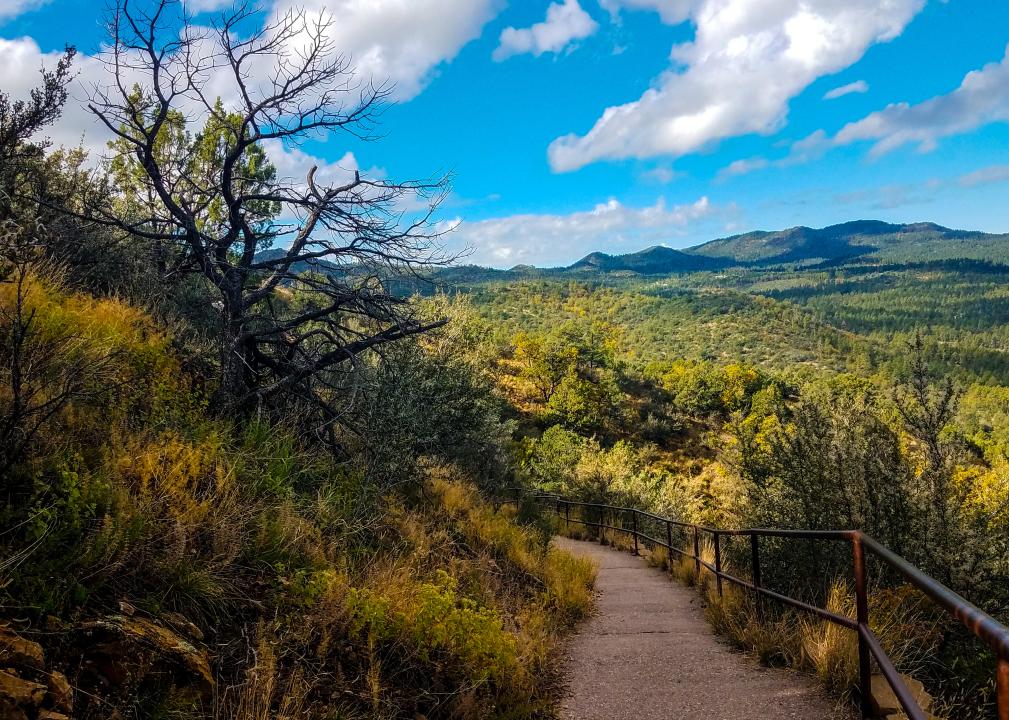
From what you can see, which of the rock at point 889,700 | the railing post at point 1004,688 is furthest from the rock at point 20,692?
the rock at point 889,700

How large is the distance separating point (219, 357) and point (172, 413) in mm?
2014

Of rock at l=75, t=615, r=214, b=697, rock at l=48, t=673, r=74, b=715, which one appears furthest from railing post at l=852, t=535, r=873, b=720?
rock at l=48, t=673, r=74, b=715

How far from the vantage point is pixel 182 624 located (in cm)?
324

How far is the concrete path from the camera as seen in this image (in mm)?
4035

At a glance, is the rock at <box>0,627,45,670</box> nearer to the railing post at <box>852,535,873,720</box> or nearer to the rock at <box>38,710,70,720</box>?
the rock at <box>38,710,70,720</box>

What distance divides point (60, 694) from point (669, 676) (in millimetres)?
4372

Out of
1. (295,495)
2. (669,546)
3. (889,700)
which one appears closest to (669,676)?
(889,700)

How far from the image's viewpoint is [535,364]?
64.4 m

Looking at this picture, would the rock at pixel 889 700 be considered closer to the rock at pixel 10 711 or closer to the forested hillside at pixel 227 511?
the forested hillside at pixel 227 511

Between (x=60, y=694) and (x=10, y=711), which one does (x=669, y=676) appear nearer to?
(x=60, y=694)

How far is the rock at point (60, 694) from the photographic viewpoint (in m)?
2.38

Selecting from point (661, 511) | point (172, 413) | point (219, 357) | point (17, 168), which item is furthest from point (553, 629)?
point (661, 511)

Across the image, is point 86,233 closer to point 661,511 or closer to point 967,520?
point 967,520

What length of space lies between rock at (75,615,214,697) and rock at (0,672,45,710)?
13.0 inches
